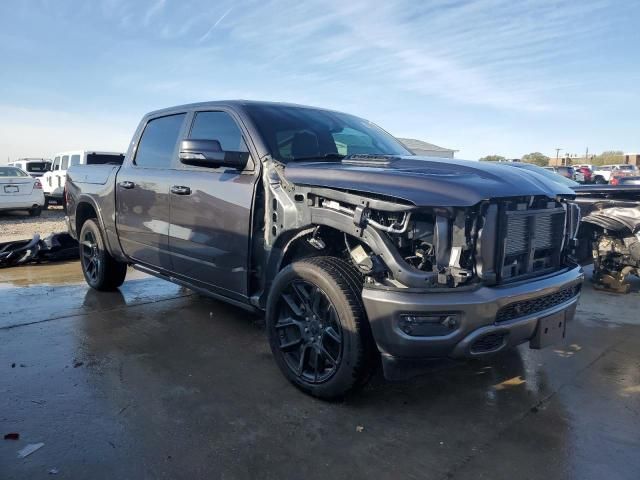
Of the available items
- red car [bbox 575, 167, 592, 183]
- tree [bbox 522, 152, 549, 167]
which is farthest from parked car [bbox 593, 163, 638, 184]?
tree [bbox 522, 152, 549, 167]

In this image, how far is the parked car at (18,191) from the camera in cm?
1423

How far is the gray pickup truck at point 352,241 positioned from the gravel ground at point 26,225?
8119 mm

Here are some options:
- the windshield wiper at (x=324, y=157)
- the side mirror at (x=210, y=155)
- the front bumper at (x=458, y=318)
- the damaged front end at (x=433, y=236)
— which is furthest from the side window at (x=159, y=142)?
the front bumper at (x=458, y=318)

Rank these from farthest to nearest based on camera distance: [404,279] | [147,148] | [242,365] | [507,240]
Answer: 1. [147,148]
2. [242,365]
3. [507,240]
4. [404,279]

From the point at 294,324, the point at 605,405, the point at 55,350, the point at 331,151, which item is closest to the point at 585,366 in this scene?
the point at 605,405

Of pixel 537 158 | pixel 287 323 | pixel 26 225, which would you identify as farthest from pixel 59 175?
pixel 537 158

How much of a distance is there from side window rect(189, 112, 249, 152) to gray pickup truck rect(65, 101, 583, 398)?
1 cm

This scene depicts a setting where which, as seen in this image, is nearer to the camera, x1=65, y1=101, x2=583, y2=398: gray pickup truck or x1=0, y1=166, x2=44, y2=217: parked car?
x1=65, y1=101, x2=583, y2=398: gray pickup truck

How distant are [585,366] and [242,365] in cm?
261

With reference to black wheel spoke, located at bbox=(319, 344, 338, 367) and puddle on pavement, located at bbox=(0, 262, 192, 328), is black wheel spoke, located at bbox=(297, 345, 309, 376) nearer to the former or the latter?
black wheel spoke, located at bbox=(319, 344, 338, 367)

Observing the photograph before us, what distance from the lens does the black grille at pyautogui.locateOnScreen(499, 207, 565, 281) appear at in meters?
2.87

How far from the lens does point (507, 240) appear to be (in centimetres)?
284

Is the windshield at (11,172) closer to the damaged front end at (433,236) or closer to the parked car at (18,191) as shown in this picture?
the parked car at (18,191)

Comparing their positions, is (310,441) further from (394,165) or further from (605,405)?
(605,405)
